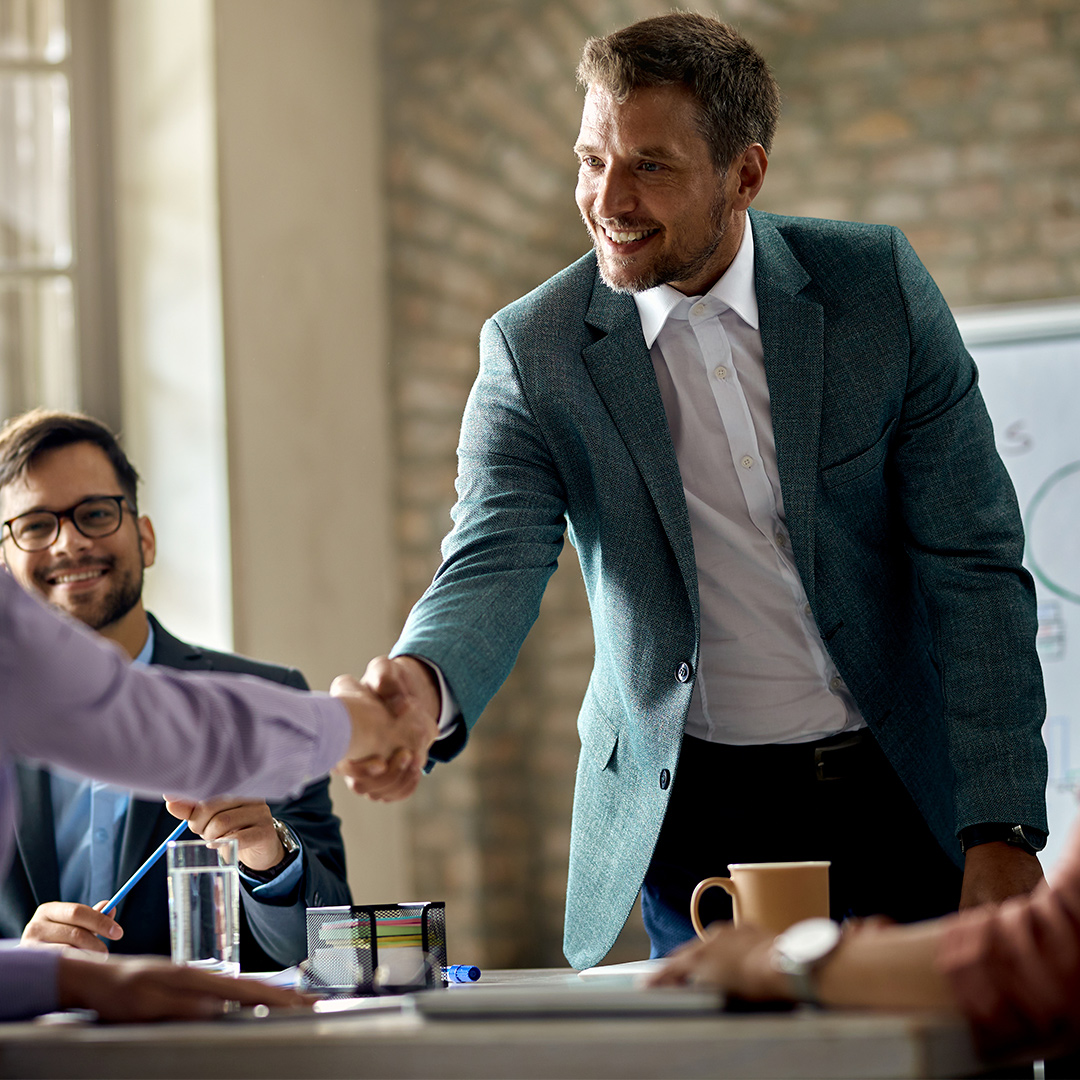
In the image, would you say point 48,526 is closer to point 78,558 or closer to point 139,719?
point 78,558

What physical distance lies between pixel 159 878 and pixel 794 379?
1.07 metres

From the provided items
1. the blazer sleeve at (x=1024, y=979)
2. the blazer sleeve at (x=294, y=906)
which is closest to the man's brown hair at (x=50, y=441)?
the blazer sleeve at (x=294, y=906)

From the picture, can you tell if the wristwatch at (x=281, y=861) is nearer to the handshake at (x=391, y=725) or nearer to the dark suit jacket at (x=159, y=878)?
the dark suit jacket at (x=159, y=878)

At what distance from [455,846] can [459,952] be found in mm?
274

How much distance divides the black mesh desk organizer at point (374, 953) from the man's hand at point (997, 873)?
594 mm

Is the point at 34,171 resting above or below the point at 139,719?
above

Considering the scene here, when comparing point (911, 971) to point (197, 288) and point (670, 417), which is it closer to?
point (670, 417)

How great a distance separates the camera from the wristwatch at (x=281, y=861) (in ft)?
5.97

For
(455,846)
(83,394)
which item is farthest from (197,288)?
(455,846)

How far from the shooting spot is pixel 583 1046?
797 mm

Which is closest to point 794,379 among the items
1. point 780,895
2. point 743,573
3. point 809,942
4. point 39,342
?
point 743,573

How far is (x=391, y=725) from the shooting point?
143 centimetres

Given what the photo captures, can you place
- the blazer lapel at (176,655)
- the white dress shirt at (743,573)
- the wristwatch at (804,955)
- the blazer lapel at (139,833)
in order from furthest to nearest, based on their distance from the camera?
1. the blazer lapel at (176,655)
2. the blazer lapel at (139,833)
3. the white dress shirt at (743,573)
4. the wristwatch at (804,955)

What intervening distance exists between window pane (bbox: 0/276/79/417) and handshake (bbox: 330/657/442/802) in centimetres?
222
